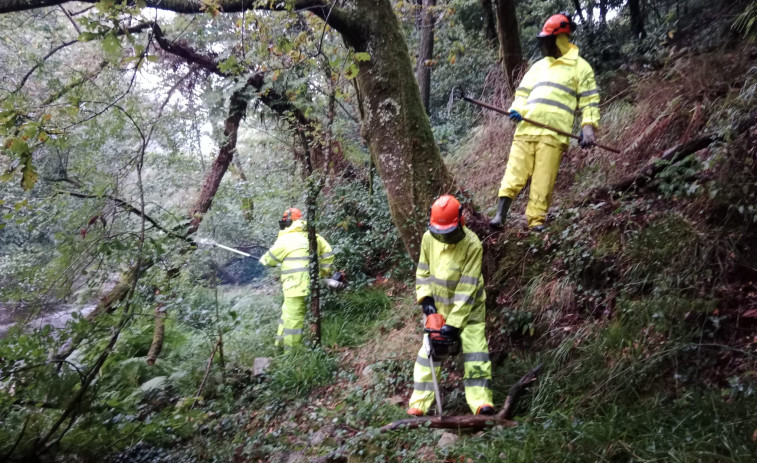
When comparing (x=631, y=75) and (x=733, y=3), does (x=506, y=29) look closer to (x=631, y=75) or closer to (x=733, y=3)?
(x=631, y=75)

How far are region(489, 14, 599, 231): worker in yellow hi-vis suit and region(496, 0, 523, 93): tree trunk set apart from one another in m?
1.76

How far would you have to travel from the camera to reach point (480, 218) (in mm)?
4719

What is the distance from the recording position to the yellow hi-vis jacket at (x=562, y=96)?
4.54 metres

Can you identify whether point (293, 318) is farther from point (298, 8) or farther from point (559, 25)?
point (559, 25)

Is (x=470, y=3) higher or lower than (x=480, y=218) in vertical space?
higher

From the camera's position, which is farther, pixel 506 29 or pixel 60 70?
pixel 60 70

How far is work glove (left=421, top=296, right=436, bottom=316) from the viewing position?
406cm

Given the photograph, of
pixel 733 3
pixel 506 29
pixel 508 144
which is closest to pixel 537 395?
pixel 508 144

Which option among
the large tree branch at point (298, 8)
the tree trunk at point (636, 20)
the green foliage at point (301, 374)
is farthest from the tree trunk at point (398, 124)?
the tree trunk at point (636, 20)

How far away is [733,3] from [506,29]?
108 inches

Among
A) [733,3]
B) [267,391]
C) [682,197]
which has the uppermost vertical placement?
[733,3]

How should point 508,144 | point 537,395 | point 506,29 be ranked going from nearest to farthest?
point 537,395 → point 506,29 → point 508,144

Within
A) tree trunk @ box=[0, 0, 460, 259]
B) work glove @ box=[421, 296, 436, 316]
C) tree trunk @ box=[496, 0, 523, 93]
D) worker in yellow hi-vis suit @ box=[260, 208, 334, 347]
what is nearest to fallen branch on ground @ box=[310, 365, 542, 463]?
work glove @ box=[421, 296, 436, 316]

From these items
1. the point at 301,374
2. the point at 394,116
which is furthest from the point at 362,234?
the point at 394,116
